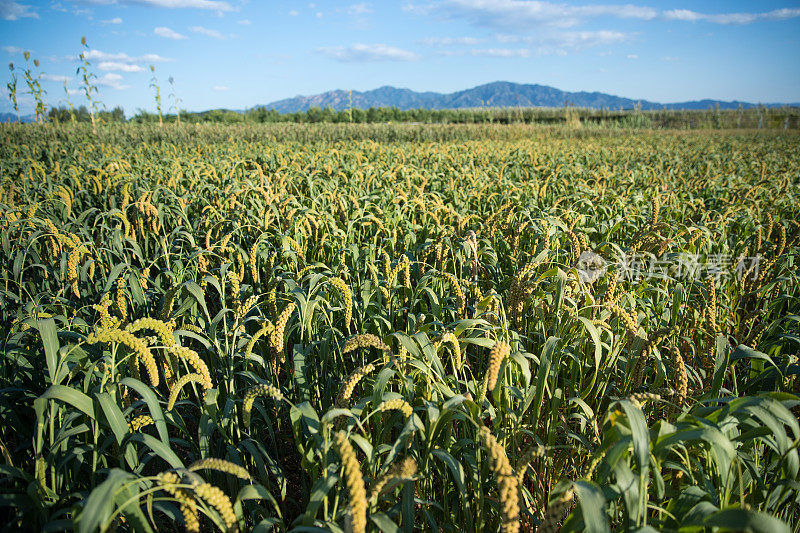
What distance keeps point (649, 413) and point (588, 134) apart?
73.9ft

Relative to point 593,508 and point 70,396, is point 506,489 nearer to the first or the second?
point 593,508

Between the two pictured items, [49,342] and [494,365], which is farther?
[49,342]

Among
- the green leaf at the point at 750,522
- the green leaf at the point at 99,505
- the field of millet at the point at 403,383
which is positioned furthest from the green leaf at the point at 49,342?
the green leaf at the point at 750,522

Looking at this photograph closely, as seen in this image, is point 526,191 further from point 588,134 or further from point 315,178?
point 588,134

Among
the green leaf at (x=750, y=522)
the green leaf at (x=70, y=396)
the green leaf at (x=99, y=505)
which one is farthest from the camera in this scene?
the green leaf at (x=70, y=396)

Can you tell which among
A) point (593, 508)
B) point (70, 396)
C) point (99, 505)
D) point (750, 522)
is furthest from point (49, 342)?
point (750, 522)

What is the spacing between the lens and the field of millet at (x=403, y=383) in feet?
3.78

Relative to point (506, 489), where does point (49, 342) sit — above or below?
above

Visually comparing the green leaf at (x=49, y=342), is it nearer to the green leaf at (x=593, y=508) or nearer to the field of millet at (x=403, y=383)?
the field of millet at (x=403, y=383)

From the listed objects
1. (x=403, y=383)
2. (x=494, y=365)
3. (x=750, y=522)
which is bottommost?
(x=403, y=383)

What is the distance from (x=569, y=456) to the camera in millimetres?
2043

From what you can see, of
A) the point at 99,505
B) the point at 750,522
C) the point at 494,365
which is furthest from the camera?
the point at 494,365

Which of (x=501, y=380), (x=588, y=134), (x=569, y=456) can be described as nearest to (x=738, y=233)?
(x=569, y=456)

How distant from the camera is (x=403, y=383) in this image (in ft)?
5.32
